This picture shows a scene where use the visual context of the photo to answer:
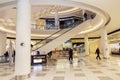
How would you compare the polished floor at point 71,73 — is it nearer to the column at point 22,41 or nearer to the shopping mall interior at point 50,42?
the shopping mall interior at point 50,42

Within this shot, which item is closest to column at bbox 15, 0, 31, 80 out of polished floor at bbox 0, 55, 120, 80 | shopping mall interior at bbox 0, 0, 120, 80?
shopping mall interior at bbox 0, 0, 120, 80

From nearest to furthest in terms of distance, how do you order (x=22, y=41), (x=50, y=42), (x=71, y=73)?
1. (x=22, y=41)
2. (x=71, y=73)
3. (x=50, y=42)

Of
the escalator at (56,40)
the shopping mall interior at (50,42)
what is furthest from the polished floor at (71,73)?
the escalator at (56,40)

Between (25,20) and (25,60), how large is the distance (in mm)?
1950

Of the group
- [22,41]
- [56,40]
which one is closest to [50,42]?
[56,40]

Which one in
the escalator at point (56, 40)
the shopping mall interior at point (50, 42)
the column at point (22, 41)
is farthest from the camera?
the escalator at point (56, 40)

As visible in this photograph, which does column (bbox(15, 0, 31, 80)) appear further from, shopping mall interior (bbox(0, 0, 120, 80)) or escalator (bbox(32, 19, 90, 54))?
escalator (bbox(32, 19, 90, 54))

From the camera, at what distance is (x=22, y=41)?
712 centimetres

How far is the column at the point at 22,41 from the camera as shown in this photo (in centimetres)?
705

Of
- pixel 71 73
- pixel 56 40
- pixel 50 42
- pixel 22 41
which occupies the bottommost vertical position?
pixel 71 73

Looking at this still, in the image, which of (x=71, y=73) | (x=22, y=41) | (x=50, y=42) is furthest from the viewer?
(x=50, y=42)

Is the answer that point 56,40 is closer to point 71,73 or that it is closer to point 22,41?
point 71,73

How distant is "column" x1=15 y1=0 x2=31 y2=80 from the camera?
7.05 meters

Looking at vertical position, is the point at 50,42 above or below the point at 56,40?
below
